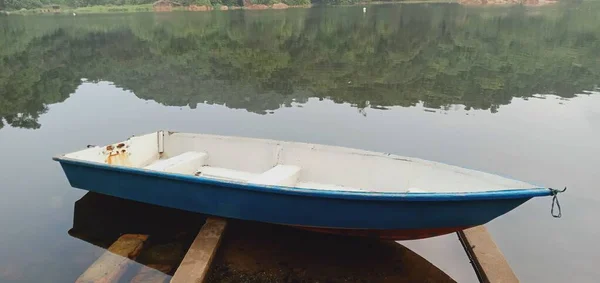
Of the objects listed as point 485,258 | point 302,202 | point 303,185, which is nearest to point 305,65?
point 303,185

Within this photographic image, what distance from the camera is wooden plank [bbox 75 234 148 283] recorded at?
19.4ft

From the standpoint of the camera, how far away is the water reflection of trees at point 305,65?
16.8 m

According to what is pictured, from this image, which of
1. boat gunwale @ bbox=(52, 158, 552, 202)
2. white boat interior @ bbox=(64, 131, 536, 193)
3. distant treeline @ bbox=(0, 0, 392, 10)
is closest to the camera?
boat gunwale @ bbox=(52, 158, 552, 202)

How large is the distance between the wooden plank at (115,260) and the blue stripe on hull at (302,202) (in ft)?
2.19

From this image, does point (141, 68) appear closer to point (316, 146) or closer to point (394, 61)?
point (394, 61)

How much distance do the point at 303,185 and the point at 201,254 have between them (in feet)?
7.27

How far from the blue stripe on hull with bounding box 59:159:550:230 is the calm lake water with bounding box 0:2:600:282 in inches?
43.7

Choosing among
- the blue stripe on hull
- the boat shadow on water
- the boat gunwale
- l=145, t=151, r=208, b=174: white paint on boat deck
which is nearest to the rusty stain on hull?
l=145, t=151, r=208, b=174: white paint on boat deck

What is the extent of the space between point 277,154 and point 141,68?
17.9 meters

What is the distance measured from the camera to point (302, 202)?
19.9 ft

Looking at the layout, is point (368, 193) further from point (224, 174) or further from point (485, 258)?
point (224, 174)

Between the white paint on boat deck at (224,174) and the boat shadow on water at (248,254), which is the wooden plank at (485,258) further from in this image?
the white paint on boat deck at (224,174)

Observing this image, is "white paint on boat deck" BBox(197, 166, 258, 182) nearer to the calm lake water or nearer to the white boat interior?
the white boat interior

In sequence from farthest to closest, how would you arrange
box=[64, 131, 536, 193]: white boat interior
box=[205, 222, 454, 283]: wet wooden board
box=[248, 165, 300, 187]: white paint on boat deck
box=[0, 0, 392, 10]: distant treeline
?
box=[0, 0, 392, 10]: distant treeline
box=[248, 165, 300, 187]: white paint on boat deck
box=[64, 131, 536, 193]: white boat interior
box=[205, 222, 454, 283]: wet wooden board
